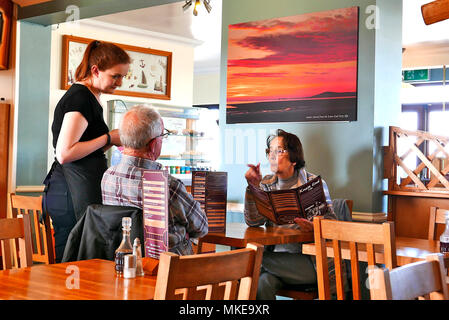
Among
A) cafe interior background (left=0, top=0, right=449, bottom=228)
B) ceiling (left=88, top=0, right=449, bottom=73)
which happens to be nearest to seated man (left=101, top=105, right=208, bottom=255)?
cafe interior background (left=0, top=0, right=449, bottom=228)

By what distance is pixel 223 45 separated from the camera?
4238 millimetres

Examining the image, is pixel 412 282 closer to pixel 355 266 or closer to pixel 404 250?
pixel 355 266

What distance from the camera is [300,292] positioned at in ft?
9.95

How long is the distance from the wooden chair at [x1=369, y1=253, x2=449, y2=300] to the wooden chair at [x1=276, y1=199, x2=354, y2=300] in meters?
1.55

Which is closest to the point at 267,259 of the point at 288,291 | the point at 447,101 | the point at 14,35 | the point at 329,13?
the point at 288,291

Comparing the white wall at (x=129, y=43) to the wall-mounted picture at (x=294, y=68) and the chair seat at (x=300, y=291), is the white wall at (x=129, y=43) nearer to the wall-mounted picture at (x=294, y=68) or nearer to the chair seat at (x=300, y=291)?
the wall-mounted picture at (x=294, y=68)

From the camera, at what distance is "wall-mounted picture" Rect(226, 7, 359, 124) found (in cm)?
365

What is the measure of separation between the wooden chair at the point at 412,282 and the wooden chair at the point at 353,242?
0.72 meters

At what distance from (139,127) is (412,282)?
1.44m

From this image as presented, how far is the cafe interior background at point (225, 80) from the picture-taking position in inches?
141

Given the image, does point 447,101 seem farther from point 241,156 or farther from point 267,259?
point 267,259

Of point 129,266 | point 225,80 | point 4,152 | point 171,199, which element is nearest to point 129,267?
point 129,266

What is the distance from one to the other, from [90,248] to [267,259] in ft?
3.58

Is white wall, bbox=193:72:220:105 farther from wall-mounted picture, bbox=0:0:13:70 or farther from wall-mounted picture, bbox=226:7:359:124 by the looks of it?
wall-mounted picture, bbox=226:7:359:124
